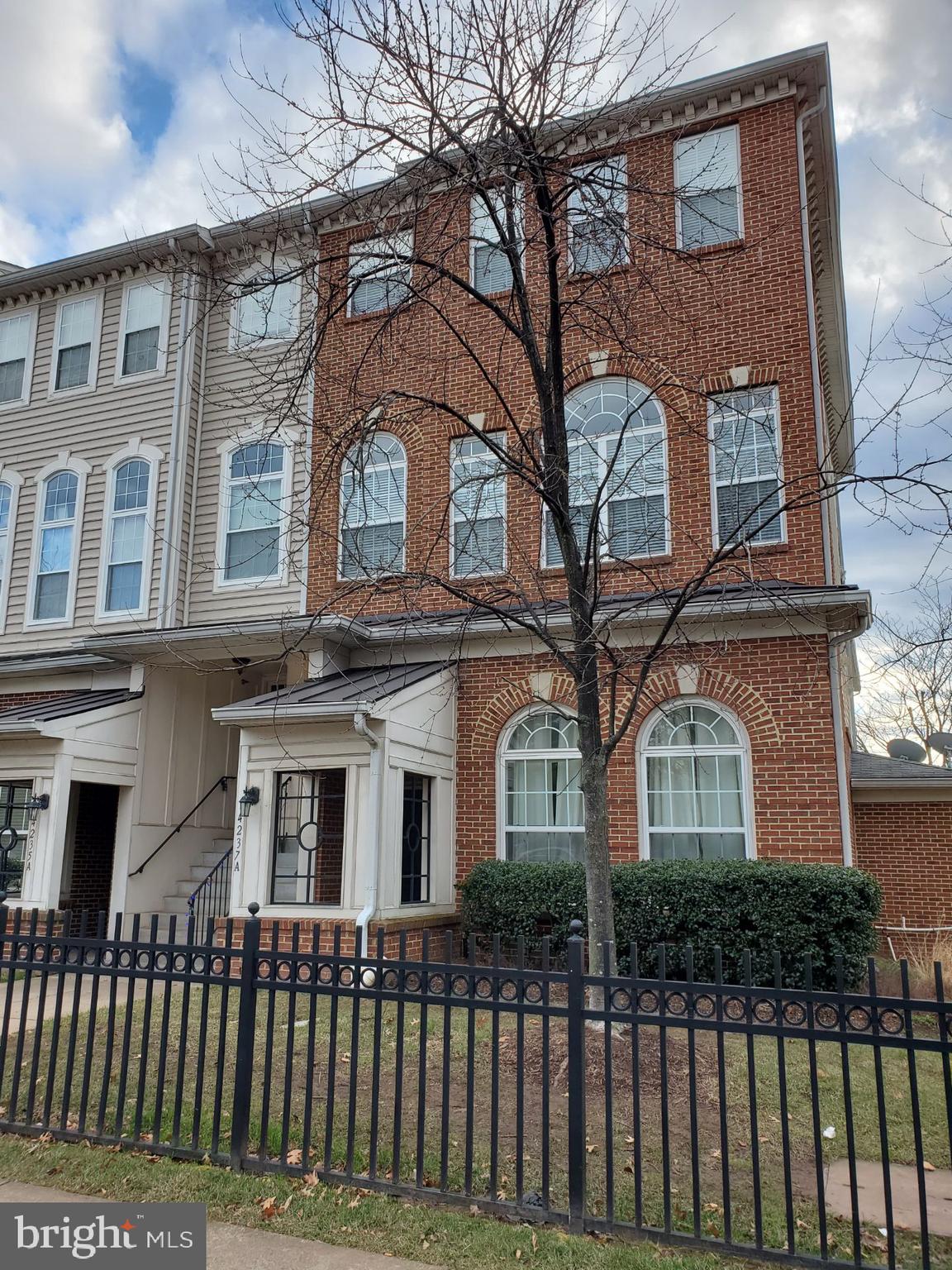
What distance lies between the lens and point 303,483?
13.9 meters

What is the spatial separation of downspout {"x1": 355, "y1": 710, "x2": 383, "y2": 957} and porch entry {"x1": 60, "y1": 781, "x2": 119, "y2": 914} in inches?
221

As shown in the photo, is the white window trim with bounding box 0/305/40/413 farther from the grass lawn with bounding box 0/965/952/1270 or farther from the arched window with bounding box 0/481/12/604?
the grass lawn with bounding box 0/965/952/1270

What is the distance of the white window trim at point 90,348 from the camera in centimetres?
1597

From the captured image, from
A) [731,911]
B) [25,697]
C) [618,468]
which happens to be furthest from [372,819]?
[25,697]

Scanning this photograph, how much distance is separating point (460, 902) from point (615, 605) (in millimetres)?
4030

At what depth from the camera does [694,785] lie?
11.1 metres

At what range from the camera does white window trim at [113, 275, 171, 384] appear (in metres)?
15.3

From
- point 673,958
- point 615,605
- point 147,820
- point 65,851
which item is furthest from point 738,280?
point 65,851

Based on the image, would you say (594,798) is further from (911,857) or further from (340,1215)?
(911,857)

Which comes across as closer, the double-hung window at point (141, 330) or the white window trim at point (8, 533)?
the double-hung window at point (141, 330)

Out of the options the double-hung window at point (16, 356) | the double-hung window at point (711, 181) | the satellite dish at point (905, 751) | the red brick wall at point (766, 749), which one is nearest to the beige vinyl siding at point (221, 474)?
the double-hung window at point (16, 356)

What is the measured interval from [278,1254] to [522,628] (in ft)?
27.6

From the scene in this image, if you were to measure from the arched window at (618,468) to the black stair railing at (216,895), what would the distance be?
6276mm

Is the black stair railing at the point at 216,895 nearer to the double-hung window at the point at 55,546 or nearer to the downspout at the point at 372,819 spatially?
the downspout at the point at 372,819
